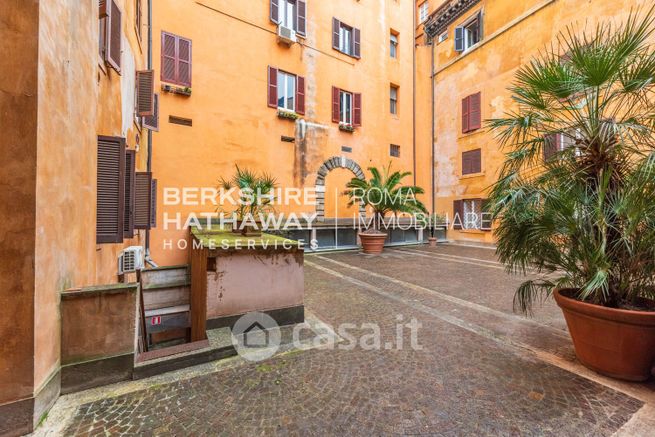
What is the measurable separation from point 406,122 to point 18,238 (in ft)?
50.1

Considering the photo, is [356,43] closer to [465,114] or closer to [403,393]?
[465,114]

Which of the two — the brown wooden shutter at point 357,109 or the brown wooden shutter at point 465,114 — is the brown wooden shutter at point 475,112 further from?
the brown wooden shutter at point 357,109

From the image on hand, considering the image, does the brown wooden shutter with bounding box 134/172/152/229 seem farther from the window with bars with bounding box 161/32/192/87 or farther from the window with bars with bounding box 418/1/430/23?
the window with bars with bounding box 418/1/430/23

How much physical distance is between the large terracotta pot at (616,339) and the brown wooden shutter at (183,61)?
1039 centimetres

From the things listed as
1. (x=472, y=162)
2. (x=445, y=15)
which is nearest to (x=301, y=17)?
(x=445, y=15)

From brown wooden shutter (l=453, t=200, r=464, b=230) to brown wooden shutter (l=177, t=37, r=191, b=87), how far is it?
12.6 m

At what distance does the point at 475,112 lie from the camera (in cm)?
1313

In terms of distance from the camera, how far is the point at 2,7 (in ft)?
5.72

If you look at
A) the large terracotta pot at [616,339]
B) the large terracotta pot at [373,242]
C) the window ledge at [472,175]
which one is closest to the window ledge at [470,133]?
the window ledge at [472,175]

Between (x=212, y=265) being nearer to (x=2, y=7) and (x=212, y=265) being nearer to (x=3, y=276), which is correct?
(x=3, y=276)

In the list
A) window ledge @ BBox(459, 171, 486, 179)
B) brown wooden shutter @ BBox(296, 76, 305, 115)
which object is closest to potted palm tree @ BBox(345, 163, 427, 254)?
brown wooden shutter @ BBox(296, 76, 305, 115)

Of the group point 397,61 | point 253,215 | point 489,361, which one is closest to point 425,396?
point 489,361

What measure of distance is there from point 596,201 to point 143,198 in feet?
19.6

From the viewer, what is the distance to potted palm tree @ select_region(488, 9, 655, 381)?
2352 mm
